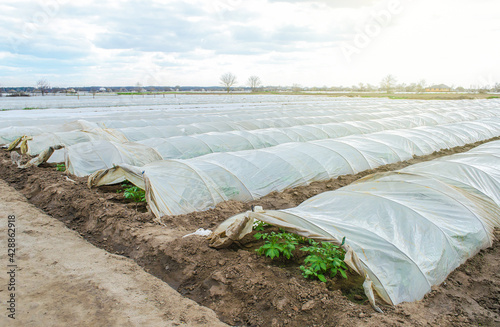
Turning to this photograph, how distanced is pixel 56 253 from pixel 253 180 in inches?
194

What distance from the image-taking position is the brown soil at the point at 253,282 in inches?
166

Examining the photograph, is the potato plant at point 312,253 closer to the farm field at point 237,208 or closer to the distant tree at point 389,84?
the farm field at point 237,208

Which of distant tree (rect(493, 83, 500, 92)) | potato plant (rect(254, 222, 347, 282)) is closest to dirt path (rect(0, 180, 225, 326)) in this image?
potato plant (rect(254, 222, 347, 282))

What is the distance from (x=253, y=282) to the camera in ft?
15.8

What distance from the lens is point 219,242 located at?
5.79m

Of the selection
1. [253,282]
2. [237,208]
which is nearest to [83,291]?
[253,282]

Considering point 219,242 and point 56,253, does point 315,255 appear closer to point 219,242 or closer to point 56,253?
point 219,242

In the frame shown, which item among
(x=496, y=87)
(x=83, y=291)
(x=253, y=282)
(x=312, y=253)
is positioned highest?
(x=496, y=87)

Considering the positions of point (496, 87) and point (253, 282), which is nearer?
point (253, 282)

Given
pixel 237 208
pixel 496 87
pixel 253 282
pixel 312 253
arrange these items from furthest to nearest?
pixel 496 87 < pixel 237 208 < pixel 312 253 < pixel 253 282

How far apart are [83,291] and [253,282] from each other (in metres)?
2.57

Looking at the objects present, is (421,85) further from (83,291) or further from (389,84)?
(83,291)

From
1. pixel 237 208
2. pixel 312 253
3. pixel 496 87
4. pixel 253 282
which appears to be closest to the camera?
pixel 253 282

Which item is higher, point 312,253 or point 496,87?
point 496,87
